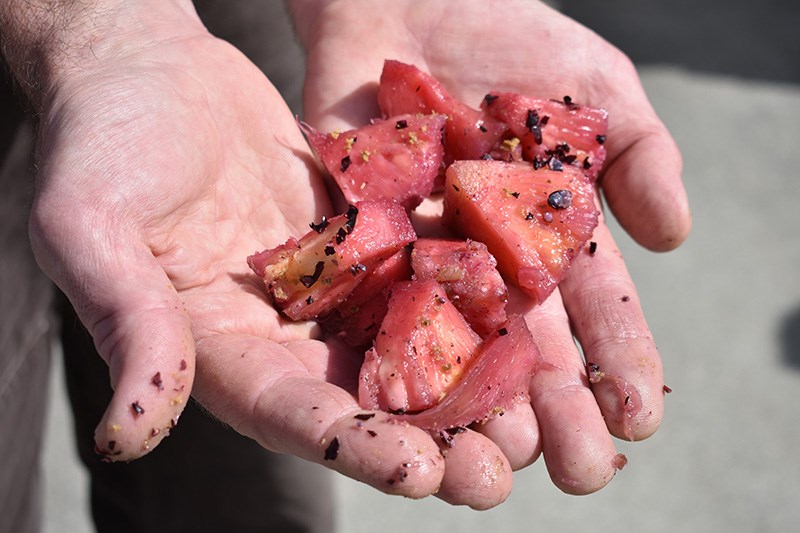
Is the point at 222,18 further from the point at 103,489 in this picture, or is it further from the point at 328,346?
the point at 103,489

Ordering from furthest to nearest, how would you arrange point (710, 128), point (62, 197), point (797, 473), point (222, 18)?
point (710, 128)
point (797, 473)
point (222, 18)
point (62, 197)

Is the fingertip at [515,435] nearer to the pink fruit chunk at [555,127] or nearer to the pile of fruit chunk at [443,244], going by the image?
the pile of fruit chunk at [443,244]

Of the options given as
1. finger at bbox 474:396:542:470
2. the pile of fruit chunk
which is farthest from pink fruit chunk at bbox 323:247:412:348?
finger at bbox 474:396:542:470

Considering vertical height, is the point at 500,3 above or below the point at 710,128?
above

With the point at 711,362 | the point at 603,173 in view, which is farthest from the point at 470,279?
the point at 711,362

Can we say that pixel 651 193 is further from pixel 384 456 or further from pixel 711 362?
pixel 711 362

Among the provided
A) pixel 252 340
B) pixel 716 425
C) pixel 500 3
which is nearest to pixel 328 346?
pixel 252 340

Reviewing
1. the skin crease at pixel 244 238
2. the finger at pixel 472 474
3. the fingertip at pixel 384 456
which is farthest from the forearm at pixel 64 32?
A: the finger at pixel 472 474
